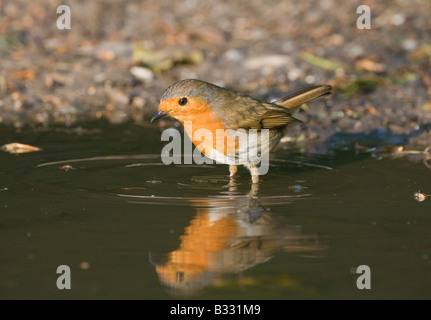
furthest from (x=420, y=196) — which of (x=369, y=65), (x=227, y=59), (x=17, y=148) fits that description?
(x=227, y=59)

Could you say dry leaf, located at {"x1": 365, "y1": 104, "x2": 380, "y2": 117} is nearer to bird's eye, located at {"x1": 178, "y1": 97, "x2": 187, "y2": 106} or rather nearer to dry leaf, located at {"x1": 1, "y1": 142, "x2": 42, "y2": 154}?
bird's eye, located at {"x1": 178, "y1": 97, "x2": 187, "y2": 106}

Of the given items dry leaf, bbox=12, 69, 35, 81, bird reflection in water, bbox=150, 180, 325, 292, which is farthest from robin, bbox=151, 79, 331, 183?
dry leaf, bbox=12, 69, 35, 81

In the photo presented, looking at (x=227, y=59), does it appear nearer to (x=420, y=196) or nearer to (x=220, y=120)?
(x=220, y=120)

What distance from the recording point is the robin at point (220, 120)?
6051 millimetres

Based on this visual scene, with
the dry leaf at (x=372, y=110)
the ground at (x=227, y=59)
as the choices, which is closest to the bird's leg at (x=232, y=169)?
the ground at (x=227, y=59)

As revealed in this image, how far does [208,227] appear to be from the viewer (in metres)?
4.87

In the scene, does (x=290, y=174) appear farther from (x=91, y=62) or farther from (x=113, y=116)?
(x=91, y=62)

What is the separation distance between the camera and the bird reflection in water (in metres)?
4.04

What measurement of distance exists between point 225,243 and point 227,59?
19.4 ft

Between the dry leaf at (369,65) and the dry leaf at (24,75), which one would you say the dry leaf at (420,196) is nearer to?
the dry leaf at (369,65)

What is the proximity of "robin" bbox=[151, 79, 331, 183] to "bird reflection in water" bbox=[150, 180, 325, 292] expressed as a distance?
0.68 meters

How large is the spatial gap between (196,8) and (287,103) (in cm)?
545

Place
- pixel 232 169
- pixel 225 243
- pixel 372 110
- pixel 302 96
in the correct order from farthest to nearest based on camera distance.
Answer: pixel 372 110
pixel 302 96
pixel 232 169
pixel 225 243

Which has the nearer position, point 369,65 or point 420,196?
point 420,196
